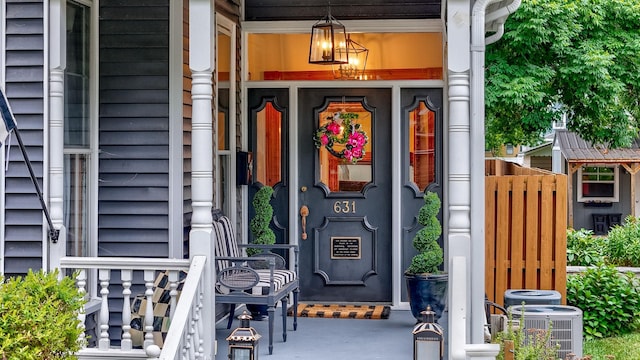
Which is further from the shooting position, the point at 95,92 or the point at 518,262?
the point at 518,262

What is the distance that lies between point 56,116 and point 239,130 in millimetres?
2422

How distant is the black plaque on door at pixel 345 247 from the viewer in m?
8.38

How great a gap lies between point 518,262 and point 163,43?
3.77 m

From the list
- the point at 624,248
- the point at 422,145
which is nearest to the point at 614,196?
the point at 624,248

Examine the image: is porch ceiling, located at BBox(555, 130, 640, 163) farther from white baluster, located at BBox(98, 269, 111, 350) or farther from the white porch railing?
white baluster, located at BBox(98, 269, 111, 350)

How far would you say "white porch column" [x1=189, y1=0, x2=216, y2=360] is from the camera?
18.4ft

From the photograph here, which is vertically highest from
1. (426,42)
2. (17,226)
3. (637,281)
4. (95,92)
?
(426,42)

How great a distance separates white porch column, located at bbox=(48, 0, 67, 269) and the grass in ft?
15.5

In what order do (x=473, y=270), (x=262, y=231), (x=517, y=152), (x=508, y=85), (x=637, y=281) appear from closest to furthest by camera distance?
1. (x=473, y=270)
2. (x=262, y=231)
3. (x=637, y=281)
4. (x=508, y=85)
5. (x=517, y=152)

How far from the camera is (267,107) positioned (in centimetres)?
846

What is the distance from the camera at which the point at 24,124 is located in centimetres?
605

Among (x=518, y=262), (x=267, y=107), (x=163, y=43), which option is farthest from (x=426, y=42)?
(x=163, y=43)

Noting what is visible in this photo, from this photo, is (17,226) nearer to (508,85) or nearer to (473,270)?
(473,270)

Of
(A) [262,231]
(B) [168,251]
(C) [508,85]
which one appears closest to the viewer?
(B) [168,251]
